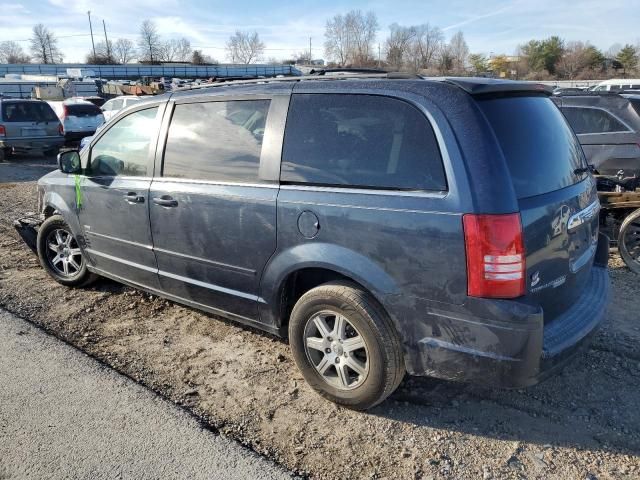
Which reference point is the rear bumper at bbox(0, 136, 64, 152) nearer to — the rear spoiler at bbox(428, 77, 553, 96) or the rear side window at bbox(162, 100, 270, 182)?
the rear side window at bbox(162, 100, 270, 182)

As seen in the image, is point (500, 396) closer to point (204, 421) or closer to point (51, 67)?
point (204, 421)

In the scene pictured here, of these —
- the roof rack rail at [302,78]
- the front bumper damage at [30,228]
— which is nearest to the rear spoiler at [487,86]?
the roof rack rail at [302,78]

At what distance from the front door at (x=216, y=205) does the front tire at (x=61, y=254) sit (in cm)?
145

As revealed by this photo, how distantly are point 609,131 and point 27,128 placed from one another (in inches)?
557

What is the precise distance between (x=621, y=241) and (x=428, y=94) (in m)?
3.86

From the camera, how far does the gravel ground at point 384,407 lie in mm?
2619

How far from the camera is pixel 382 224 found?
2660mm

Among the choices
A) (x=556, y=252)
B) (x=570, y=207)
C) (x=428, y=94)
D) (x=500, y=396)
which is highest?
(x=428, y=94)

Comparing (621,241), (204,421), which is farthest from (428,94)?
(621,241)

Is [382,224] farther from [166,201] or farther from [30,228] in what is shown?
[30,228]

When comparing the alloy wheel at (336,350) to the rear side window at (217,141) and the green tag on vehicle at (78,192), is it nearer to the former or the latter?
the rear side window at (217,141)

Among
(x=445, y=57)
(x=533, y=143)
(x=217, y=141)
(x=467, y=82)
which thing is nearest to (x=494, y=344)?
(x=533, y=143)

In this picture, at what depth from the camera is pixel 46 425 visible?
9.64 feet

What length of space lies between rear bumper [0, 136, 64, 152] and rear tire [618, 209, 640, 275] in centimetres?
1445
